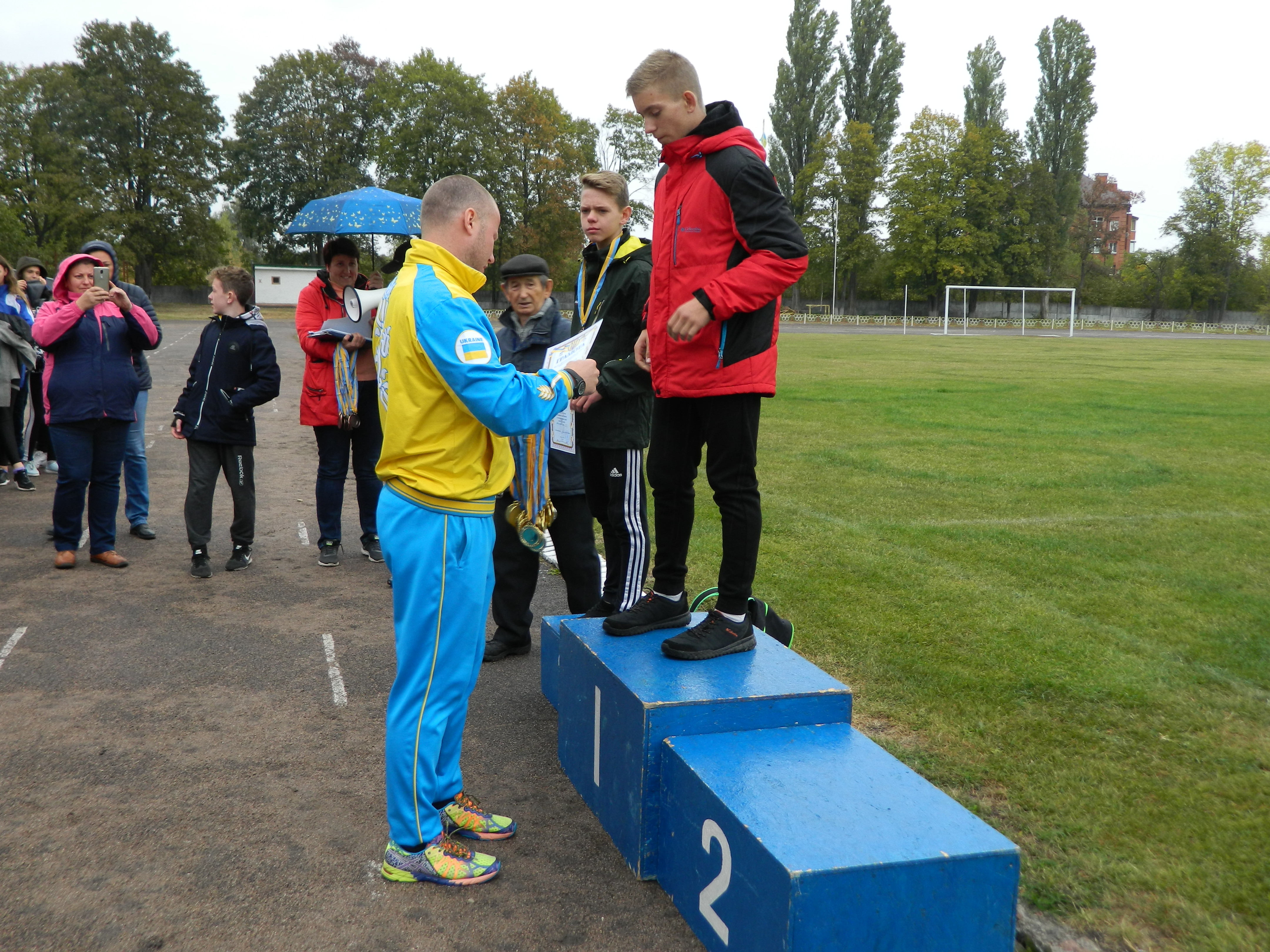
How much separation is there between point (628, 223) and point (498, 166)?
198 feet

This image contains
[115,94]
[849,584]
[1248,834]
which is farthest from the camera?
[115,94]

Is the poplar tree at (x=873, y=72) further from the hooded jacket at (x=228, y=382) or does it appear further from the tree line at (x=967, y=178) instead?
the hooded jacket at (x=228, y=382)

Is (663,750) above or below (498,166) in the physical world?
below

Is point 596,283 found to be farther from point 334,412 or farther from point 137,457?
point 137,457

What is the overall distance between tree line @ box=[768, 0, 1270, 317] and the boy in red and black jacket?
74.3 metres

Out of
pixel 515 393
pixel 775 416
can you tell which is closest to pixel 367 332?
pixel 515 393

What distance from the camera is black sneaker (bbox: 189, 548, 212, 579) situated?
22.0 ft

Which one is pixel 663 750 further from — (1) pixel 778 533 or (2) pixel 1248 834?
(1) pixel 778 533

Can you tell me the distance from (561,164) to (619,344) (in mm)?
61053

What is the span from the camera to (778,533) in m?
7.68

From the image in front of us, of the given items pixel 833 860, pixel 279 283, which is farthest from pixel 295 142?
pixel 833 860

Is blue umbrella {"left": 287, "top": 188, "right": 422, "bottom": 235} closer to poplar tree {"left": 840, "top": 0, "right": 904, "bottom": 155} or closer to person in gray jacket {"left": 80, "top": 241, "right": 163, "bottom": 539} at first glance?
person in gray jacket {"left": 80, "top": 241, "right": 163, "bottom": 539}

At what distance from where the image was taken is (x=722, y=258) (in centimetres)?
344

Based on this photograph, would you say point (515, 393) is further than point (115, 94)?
No
